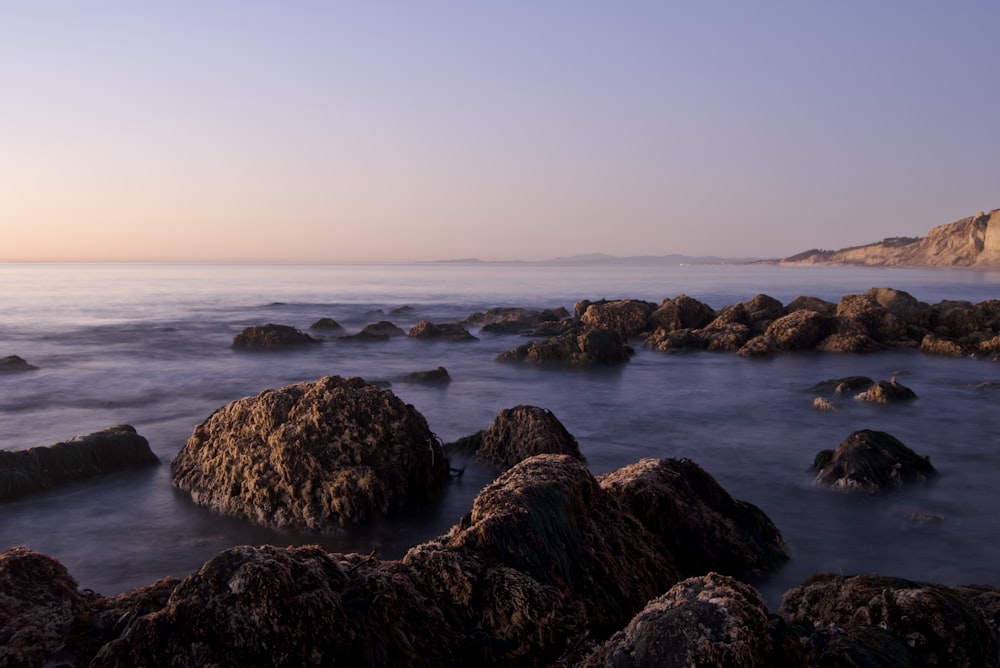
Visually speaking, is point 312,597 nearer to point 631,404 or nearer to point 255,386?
point 631,404

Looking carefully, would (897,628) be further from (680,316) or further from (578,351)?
(680,316)

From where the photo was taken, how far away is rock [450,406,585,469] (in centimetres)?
786

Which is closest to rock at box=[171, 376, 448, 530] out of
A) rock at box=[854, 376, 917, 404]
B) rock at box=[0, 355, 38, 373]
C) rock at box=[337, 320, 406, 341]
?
rock at box=[854, 376, 917, 404]

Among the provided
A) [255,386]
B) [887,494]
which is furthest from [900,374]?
[255,386]

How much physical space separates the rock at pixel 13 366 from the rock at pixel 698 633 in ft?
57.7

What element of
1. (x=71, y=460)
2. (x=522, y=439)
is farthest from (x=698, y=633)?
(x=71, y=460)

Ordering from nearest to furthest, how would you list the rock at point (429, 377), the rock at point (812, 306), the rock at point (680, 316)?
1. the rock at point (429, 377)
2. the rock at point (812, 306)
3. the rock at point (680, 316)

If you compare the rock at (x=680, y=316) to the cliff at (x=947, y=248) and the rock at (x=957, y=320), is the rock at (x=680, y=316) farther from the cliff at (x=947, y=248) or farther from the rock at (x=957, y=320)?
the cliff at (x=947, y=248)

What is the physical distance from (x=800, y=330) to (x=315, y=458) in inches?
A: 623

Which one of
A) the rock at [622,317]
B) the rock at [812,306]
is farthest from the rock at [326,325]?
the rock at [812,306]

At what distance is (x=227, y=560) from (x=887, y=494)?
6812 millimetres

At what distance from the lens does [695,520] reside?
525 cm

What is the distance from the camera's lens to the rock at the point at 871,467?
7.45m

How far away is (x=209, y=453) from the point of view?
7.33 metres
